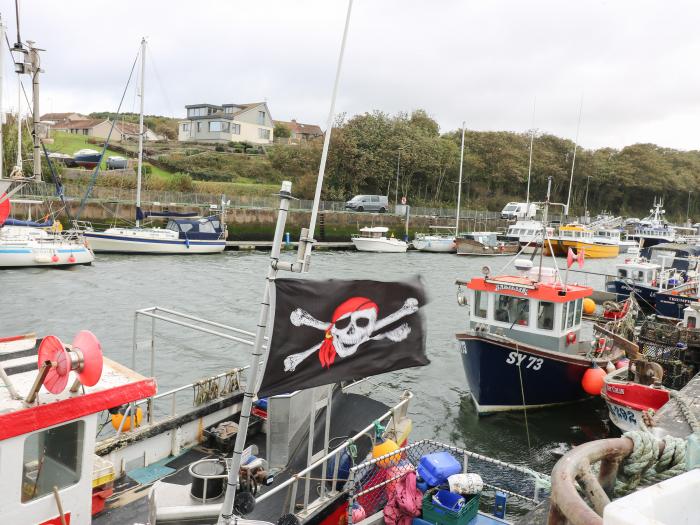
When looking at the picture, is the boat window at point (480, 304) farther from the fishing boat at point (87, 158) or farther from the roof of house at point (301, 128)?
the roof of house at point (301, 128)

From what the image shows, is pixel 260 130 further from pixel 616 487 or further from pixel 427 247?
pixel 616 487

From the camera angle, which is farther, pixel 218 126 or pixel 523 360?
pixel 218 126

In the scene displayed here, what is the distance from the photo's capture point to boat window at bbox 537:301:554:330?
1438 cm

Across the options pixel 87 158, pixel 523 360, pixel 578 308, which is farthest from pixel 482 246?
pixel 523 360

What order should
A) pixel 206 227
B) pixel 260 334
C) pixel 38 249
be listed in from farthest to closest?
pixel 206 227
pixel 38 249
pixel 260 334

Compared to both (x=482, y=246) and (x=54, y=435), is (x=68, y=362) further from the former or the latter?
(x=482, y=246)

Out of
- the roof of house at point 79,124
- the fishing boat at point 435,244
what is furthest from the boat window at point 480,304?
the roof of house at point 79,124

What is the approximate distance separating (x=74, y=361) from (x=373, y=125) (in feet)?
211

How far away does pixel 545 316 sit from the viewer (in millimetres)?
14477

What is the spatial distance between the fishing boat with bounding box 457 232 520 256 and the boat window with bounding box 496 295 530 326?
39106mm

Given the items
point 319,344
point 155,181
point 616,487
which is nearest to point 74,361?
point 319,344

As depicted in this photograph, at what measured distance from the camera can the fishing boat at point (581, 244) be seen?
5766 centimetres

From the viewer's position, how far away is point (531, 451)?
13453mm

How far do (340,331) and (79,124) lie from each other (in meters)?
99.3
